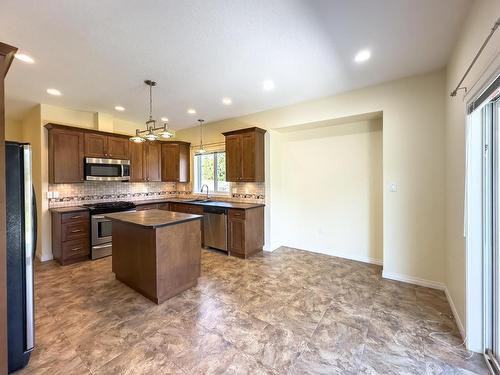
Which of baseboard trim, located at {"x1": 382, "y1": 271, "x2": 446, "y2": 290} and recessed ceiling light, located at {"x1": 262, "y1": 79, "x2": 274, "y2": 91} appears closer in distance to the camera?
baseboard trim, located at {"x1": 382, "y1": 271, "x2": 446, "y2": 290}

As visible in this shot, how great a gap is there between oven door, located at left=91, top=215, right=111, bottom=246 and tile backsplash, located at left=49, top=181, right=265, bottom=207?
791 mm

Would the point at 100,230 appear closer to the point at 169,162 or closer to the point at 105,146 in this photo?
the point at 105,146

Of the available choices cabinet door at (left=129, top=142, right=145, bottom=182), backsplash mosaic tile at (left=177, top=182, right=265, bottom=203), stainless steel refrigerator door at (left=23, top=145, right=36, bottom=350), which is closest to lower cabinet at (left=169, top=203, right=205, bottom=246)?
backsplash mosaic tile at (left=177, top=182, right=265, bottom=203)

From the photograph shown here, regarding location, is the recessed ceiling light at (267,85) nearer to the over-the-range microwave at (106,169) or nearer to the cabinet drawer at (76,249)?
the over-the-range microwave at (106,169)

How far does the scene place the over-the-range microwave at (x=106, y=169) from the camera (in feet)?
14.0

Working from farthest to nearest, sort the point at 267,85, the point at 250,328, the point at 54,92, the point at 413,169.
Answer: the point at 54,92 < the point at 267,85 < the point at 413,169 < the point at 250,328

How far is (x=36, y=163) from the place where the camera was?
4.13m

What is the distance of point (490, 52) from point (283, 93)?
94.5 inches

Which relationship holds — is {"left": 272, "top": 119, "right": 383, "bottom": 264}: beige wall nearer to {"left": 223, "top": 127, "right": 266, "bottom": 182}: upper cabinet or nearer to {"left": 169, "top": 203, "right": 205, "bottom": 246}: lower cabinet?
{"left": 223, "top": 127, "right": 266, "bottom": 182}: upper cabinet

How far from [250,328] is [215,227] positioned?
245cm

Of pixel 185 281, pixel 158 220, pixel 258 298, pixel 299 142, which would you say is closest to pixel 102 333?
pixel 185 281

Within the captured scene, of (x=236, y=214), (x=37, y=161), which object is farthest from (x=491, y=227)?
(x=37, y=161)

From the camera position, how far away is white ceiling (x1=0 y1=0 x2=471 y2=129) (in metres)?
1.81

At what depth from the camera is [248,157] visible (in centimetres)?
438
